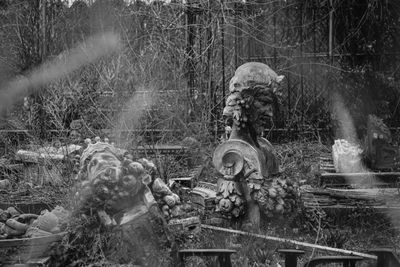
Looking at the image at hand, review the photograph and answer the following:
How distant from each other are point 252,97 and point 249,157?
0.56 m

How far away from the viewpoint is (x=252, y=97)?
5.76 m

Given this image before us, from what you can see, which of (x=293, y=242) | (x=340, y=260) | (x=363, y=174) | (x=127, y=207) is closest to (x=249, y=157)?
(x=293, y=242)

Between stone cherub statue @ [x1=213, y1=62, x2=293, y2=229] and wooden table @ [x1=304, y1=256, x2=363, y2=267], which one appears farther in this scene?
stone cherub statue @ [x1=213, y1=62, x2=293, y2=229]

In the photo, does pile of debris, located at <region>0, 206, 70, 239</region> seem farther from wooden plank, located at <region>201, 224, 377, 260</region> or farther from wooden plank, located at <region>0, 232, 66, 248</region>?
wooden plank, located at <region>201, 224, 377, 260</region>

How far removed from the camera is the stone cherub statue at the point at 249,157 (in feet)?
18.2

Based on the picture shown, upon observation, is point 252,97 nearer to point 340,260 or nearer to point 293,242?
point 293,242

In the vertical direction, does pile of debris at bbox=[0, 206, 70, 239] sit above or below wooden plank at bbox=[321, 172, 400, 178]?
above

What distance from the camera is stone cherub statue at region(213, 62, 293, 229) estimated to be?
5.55 metres

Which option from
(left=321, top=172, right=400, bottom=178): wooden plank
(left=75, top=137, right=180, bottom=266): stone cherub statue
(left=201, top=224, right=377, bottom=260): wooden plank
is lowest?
(left=321, top=172, right=400, bottom=178): wooden plank

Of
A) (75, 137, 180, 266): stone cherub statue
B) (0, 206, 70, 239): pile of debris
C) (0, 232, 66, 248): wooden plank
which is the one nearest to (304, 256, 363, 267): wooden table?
(75, 137, 180, 266): stone cherub statue

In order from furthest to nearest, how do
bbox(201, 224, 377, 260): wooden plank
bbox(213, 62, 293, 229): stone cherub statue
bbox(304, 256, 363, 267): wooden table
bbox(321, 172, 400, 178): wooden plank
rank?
bbox(321, 172, 400, 178): wooden plank < bbox(213, 62, 293, 229): stone cherub statue < bbox(201, 224, 377, 260): wooden plank < bbox(304, 256, 363, 267): wooden table

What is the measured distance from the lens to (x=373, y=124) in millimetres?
8508

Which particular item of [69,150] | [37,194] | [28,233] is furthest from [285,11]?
[28,233]

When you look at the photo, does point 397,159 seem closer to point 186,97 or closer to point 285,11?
point 186,97
